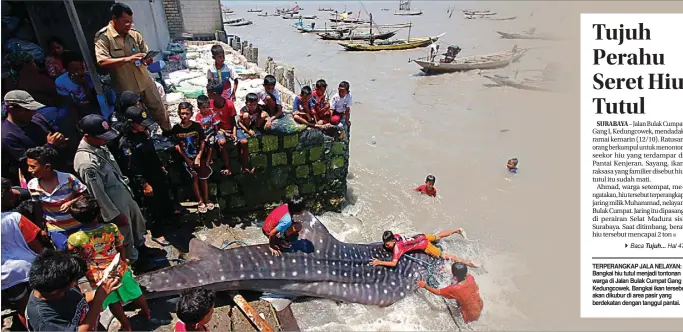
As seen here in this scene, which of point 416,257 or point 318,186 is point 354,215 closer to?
point 318,186

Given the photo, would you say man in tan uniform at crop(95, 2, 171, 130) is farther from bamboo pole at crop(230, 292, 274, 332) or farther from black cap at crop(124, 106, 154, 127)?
bamboo pole at crop(230, 292, 274, 332)

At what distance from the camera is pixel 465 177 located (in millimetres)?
8797

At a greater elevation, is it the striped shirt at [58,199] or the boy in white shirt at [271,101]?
the boy in white shirt at [271,101]

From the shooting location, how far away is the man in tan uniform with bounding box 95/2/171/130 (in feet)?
15.1

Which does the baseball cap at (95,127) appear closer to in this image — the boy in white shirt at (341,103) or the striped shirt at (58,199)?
the striped shirt at (58,199)

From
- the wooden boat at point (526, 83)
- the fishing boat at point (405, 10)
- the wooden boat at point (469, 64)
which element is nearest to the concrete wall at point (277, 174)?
the wooden boat at point (526, 83)

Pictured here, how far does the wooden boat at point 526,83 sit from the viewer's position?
15.6 metres

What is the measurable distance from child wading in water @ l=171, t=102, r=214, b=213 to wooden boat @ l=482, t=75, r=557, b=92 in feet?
48.6

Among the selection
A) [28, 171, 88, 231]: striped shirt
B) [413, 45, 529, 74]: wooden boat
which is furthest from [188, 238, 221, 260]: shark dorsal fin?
[413, 45, 529, 74]: wooden boat

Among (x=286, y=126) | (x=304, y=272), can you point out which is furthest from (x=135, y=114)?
(x=304, y=272)

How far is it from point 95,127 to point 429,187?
5868 mm

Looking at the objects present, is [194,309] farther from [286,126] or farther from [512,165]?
[512,165]

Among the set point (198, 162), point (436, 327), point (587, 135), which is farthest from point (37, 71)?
point (587, 135)

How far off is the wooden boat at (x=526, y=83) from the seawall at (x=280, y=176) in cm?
1264
